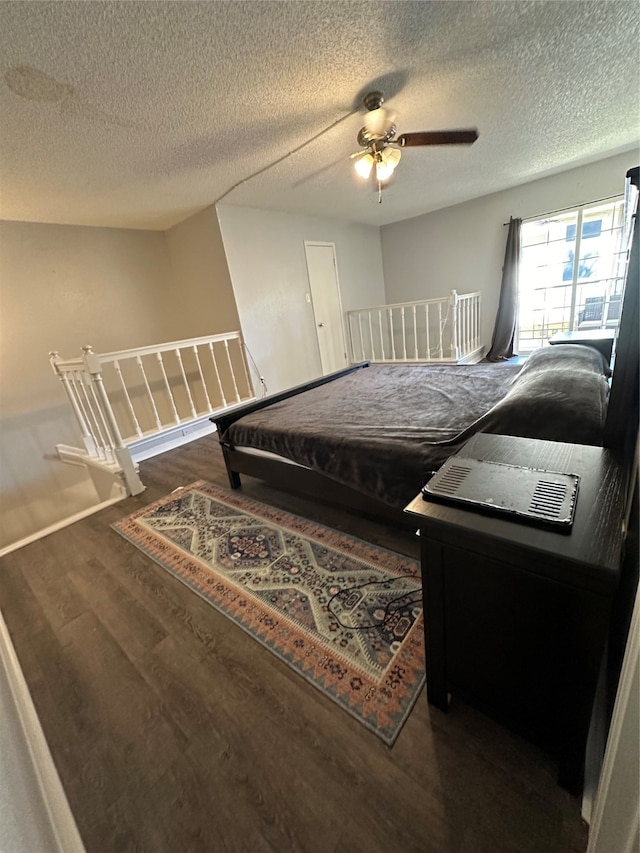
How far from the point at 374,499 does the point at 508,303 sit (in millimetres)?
4545

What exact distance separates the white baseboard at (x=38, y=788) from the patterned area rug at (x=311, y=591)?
2.10ft

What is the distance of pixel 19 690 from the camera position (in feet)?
4.02

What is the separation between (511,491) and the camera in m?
0.84

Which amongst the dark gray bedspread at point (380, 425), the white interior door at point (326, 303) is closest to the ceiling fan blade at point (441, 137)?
the dark gray bedspread at point (380, 425)

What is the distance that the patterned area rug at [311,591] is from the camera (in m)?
1.14

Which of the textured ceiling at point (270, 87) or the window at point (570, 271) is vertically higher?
the textured ceiling at point (270, 87)

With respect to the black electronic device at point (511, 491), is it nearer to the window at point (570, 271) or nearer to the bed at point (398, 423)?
the bed at point (398, 423)

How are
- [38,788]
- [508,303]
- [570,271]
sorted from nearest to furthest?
1. [38,788]
2. [570,271]
3. [508,303]

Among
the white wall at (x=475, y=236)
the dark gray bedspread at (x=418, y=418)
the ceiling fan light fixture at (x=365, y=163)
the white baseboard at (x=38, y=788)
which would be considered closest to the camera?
the white baseboard at (x=38, y=788)

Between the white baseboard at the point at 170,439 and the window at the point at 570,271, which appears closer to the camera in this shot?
the white baseboard at the point at 170,439

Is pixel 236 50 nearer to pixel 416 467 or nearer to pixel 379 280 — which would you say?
pixel 416 467

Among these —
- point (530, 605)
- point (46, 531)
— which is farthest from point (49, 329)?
point (530, 605)

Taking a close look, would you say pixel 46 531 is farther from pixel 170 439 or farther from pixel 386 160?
pixel 386 160

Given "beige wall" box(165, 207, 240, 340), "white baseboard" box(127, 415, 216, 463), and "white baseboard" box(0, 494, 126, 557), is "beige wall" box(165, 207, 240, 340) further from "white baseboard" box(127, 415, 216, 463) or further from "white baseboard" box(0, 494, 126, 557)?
"white baseboard" box(0, 494, 126, 557)
